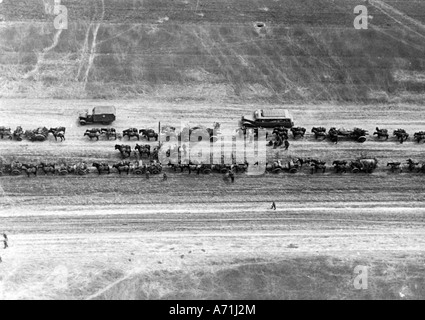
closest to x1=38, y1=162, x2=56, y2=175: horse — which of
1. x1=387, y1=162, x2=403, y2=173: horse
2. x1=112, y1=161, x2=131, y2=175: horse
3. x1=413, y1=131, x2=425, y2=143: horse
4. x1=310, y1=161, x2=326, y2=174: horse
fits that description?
x1=112, y1=161, x2=131, y2=175: horse

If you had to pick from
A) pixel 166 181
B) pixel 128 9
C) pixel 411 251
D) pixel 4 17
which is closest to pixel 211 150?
pixel 166 181

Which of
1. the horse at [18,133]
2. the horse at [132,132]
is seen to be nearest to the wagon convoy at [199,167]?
the horse at [132,132]

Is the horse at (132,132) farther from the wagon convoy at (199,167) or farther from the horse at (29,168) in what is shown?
the horse at (29,168)

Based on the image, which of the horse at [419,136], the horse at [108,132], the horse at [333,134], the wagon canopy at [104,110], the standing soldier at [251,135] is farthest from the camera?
the wagon canopy at [104,110]

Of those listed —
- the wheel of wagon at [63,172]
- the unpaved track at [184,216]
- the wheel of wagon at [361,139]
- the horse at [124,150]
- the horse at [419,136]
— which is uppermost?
the horse at [419,136]

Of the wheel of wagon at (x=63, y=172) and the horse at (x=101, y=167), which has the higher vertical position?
the horse at (x=101, y=167)

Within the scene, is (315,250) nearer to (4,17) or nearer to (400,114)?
(400,114)
